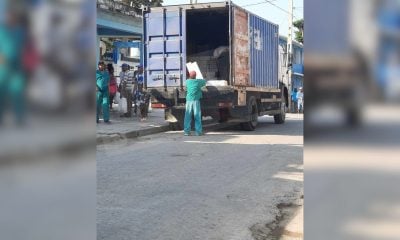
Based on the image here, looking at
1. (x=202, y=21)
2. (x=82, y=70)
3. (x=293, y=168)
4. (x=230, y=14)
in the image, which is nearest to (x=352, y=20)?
(x=82, y=70)

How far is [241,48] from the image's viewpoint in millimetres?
12672

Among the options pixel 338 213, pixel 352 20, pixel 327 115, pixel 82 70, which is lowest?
pixel 338 213

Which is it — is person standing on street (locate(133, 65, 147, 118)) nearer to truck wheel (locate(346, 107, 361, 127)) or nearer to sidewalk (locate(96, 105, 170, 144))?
sidewalk (locate(96, 105, 170, 144))

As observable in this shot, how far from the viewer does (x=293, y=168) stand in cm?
749

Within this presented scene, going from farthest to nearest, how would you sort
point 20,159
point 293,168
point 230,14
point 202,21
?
point 202,21 → point 230,14 → point 293,168 → point 20,159

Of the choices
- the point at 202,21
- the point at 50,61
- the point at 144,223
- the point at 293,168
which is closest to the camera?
the point at 50,61

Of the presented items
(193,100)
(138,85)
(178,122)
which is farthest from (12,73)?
(138,85)

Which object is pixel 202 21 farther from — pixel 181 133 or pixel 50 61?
pixel 50 61

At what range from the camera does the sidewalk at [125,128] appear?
421 inches

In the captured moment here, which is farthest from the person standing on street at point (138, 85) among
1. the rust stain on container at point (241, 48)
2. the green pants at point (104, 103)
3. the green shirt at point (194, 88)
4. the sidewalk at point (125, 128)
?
the rust stain on container at point (241, 48)

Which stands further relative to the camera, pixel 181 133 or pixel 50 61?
pixel 181 133

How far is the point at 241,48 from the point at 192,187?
7175 mm

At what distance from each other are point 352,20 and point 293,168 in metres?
6.00

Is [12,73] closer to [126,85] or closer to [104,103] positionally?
[104,103]
